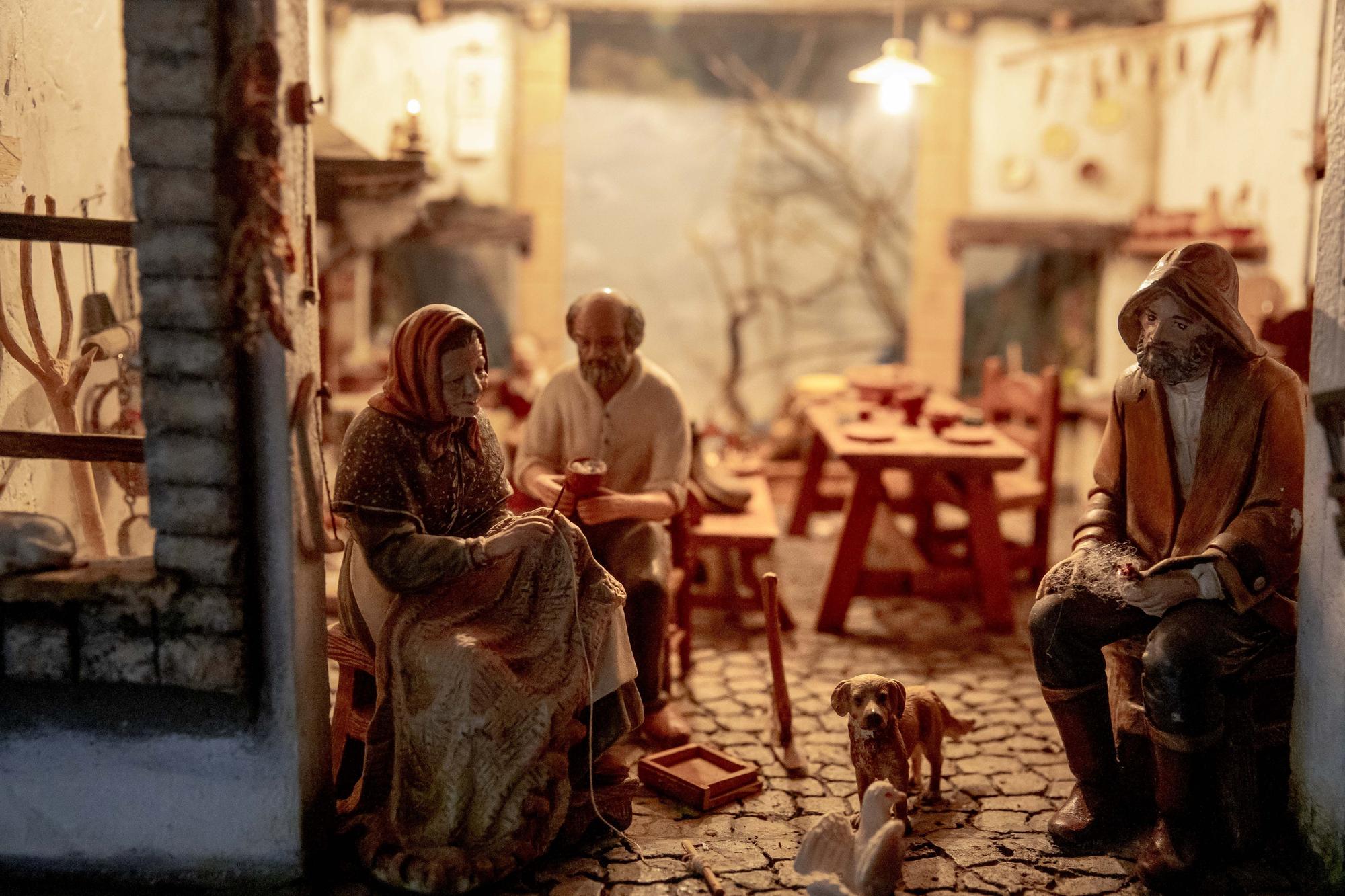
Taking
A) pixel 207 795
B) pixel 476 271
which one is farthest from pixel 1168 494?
pixel 476 271

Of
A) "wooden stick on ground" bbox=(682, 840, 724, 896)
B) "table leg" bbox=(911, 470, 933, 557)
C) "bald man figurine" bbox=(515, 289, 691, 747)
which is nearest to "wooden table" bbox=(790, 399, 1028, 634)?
"table leg" bbox=(911, 470, 933, 557)

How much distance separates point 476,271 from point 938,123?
12.2 feet

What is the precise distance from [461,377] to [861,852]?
185 cm

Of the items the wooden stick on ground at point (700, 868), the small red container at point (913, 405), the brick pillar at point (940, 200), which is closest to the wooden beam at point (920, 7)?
the brick pillar at point (940, 200)

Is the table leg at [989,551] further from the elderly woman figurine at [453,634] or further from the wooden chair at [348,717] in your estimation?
the wooden chair at [348,717]

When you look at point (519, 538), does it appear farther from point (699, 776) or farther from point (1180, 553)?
point (1180, 553)

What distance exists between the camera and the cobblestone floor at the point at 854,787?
402 cm

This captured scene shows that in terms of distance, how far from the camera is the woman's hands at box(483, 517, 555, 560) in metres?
4.01

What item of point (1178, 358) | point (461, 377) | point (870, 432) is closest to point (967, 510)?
point (870, 432)

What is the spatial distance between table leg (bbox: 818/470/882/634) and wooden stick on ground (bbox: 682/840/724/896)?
248 centimetres

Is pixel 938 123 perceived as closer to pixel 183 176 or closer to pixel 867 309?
pixel 867 309

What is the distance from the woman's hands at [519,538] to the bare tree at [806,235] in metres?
6.98

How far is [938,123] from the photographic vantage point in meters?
9.98

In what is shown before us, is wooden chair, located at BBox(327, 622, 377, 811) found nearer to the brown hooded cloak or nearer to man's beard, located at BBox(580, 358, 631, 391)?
man's beard, located at BBox(580, 358, 631, 391)
